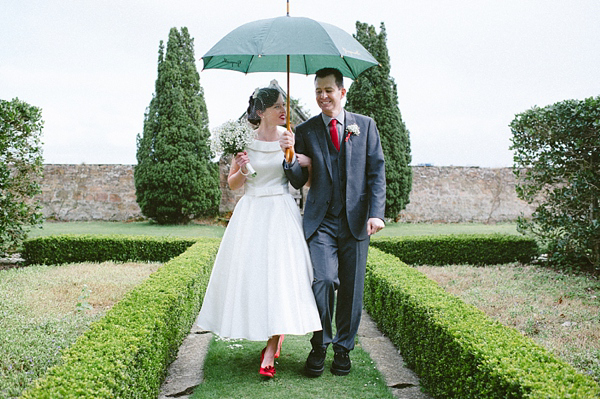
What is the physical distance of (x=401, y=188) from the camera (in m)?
15.5

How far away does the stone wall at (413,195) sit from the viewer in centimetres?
1647

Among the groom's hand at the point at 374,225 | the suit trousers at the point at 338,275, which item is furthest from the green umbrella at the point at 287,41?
the groom's hand at the point at 374,225

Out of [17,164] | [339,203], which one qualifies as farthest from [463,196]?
[339,203]

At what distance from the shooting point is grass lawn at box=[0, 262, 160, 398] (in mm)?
3891

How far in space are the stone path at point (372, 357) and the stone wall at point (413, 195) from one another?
11.1 metres

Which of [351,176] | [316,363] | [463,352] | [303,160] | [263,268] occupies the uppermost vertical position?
[303,160]

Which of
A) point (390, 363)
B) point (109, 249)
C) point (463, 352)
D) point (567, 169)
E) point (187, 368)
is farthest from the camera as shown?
point (109, 249)

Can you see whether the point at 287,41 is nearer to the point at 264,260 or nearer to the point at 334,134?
the point at 334,134

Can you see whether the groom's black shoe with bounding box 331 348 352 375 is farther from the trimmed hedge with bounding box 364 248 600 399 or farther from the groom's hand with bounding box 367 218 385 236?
the groom's hand with bounding box 367 218 385 236

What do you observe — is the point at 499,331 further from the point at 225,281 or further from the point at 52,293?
the point at 52,293

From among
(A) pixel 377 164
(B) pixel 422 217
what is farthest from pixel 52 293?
(B) pixel 422 217

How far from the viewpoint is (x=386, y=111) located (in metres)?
15.7

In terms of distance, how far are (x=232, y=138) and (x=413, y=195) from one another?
14559 mm

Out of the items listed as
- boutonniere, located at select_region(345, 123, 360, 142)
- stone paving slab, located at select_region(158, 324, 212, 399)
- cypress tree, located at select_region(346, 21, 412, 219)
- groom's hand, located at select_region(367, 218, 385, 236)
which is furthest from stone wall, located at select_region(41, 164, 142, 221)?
groom's hand, located at select_region(367, 218, 385, 236)
